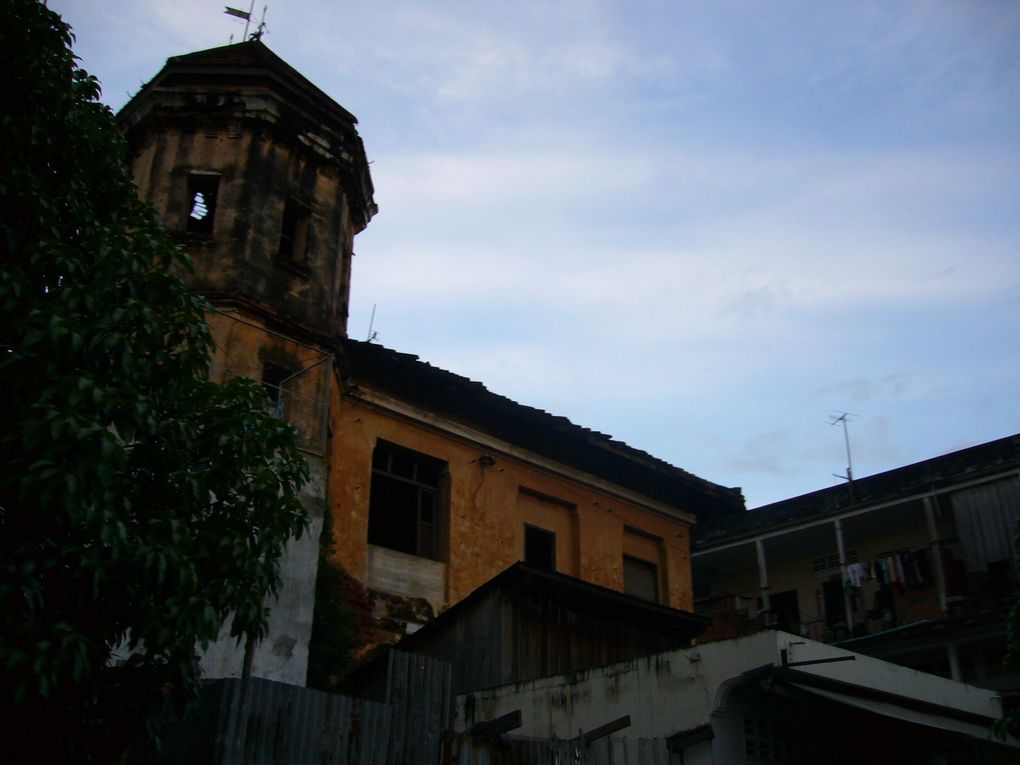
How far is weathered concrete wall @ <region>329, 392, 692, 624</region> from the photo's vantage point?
17.6m

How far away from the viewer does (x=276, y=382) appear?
16188 millimetres

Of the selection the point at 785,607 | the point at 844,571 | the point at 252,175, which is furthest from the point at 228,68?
the point at 785,607

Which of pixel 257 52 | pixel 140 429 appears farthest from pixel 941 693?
pixel 257 52

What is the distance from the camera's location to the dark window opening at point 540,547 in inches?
821

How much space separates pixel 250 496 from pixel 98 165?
2592mm

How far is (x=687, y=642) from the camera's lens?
1733 centimetres

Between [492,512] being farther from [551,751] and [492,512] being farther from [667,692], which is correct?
[551,751]

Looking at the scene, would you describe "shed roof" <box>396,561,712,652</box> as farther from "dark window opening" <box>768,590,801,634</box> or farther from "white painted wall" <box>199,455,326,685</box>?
"dark window opening" <box>768,590,801,634</box>

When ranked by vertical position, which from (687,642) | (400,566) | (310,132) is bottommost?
(687,642)


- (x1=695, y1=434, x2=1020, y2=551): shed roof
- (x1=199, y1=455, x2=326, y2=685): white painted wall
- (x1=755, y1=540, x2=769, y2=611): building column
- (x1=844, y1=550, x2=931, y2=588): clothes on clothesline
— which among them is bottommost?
(x1=199, y1=455, x2=326, y2=685): white painted wall

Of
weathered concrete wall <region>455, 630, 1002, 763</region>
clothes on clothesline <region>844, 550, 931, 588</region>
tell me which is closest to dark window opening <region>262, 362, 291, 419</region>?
weathered concrete wall <region>455, 630, 1002, 763</region>

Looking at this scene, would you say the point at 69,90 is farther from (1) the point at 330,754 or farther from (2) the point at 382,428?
(2) the point at 382,428

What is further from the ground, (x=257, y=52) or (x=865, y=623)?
(x=257, y=52)

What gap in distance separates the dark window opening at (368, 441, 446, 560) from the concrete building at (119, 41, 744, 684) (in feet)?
0.11
